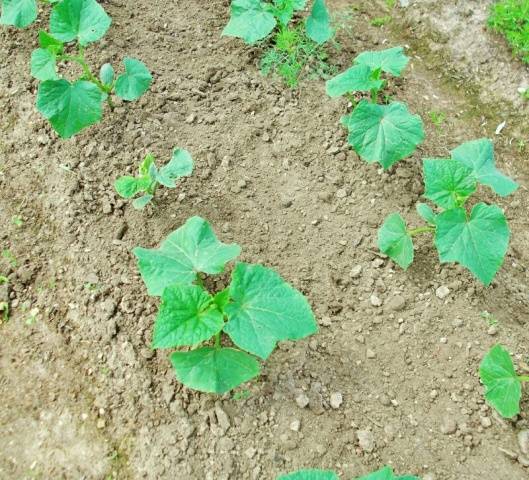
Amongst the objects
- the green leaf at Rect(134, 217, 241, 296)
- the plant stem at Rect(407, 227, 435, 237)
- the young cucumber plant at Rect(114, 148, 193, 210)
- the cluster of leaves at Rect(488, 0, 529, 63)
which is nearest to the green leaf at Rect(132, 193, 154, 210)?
the young cucumber plant at Rect(114, 148, 193, 210)

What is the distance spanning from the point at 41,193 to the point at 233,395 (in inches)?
56.4

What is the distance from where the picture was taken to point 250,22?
338 cm

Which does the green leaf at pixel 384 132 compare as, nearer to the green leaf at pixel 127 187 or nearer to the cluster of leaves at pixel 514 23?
the green leaf at pixel 127 187

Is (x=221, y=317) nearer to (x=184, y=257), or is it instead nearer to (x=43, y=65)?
(x=184, y=257)

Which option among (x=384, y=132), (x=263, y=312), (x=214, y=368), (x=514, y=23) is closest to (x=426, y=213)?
(x=384, y=132)

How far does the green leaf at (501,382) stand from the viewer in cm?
242

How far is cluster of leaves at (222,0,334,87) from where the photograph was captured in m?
3.36

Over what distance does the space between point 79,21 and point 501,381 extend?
2559 mm

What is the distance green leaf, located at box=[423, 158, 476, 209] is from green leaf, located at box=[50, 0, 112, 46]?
1707mm

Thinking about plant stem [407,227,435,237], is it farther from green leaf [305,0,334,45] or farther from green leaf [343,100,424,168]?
green leaf [305,0,334,45]

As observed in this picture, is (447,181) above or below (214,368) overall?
above

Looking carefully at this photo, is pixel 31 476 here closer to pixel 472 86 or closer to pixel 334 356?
pixel 334 356

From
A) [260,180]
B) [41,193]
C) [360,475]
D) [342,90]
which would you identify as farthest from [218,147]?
[360,475]

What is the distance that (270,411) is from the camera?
2490mm
